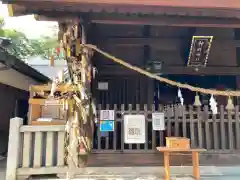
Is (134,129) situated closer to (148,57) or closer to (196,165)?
(196,165)

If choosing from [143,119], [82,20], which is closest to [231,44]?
[143,119]

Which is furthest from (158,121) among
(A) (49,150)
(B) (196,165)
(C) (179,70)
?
(A) (49,150)

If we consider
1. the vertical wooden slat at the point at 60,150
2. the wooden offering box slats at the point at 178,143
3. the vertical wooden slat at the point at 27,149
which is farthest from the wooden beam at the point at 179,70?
the vertical wooden slat at the point at 27,149

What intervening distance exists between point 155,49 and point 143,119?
9.34 ft

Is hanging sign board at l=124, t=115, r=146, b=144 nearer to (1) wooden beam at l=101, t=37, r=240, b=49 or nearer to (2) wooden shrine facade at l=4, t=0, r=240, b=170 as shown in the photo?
(2) wooden shrine facade at l=4, t=0, r=240, b=170

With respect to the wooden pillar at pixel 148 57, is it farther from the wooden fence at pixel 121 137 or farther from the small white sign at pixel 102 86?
the wooden fence at pixel 121 137

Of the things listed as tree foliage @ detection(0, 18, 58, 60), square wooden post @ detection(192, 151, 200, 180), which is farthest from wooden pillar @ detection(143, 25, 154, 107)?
tree foliage @ detection(0, 18, 58, 60)

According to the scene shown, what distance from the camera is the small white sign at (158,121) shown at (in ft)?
18.2

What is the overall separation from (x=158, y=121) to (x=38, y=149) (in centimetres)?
263

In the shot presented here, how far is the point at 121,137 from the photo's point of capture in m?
5.55

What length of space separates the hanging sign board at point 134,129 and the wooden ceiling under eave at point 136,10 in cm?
208

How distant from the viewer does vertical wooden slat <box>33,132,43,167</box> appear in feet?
16.9

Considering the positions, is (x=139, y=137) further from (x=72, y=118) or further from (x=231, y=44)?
(x=231, y=44)

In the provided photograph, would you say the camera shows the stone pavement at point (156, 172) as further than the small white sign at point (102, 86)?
No
